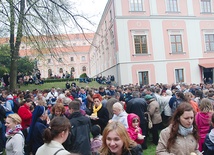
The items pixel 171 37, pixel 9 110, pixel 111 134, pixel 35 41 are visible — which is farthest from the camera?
pixel 171 37

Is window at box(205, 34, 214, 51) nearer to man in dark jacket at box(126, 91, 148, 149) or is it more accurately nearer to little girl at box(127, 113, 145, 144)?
man in dark jacket at box(126, 91, 148, 149)

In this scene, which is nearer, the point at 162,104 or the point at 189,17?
the point at 162,104

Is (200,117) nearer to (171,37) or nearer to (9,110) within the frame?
(9,110)

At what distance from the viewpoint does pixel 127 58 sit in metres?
24.0

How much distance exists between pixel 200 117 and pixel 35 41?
7.69 meters

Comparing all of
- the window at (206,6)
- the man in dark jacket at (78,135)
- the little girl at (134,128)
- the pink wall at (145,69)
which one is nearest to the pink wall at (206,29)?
the window at (206,6)

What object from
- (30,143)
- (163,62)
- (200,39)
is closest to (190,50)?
(200,39)

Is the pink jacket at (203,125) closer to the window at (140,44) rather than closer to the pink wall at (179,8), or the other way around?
the window at (140,44)

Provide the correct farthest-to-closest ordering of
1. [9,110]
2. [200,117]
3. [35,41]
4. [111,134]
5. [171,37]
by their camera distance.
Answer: [171,37] < [35,41] < [9,110] < [200,117] < [111,134]

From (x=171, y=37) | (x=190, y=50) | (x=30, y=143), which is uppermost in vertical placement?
(x=171, y=37)

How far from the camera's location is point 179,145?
2719mm

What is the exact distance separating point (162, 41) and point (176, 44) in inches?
77.1

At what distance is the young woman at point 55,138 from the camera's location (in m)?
2.55

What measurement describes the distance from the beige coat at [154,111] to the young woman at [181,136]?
4.13m
